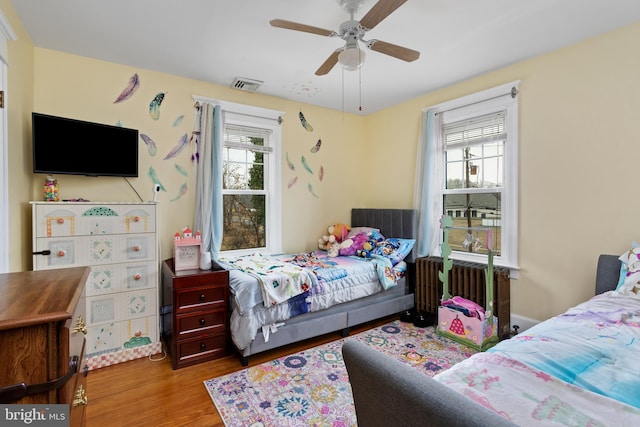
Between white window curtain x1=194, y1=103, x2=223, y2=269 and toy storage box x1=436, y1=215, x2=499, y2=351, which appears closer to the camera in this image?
toy storage box x1=436, y1=215, x2=499, y2=351

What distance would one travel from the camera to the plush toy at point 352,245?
3.69 metres

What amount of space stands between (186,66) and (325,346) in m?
2.95

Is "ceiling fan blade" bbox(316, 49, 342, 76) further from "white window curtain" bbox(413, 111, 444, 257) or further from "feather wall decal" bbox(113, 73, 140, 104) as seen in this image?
"feather wall decal" bbox(113, 73, 140, 104)

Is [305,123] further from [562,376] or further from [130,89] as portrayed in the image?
[562,376]

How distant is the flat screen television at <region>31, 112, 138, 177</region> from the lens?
234 cm

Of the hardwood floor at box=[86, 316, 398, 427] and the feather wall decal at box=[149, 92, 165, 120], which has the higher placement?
the feather wall decal at box=[149, 92, 165, 120]

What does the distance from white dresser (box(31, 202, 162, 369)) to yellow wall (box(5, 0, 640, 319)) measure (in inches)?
8.4

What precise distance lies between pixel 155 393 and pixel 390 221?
2954 millimetres

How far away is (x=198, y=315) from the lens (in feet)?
8.29

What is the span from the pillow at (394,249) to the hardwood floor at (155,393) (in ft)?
4.77

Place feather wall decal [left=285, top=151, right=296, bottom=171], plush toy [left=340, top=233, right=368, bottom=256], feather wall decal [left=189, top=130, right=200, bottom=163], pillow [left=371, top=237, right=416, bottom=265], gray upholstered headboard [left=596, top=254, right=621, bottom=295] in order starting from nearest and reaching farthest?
gray upholstered headboard [left=596, top=254, right=621, bottom=295] → feather wall decal [left=189, top=130, right=200, bottom=163] → pillow [left=371, top=237, right=416, bottom=265] → plush toy [left=340, top=233, right=368, bottom=256] → feather wall decal [left=285, top=151, right=296, bottom=171]

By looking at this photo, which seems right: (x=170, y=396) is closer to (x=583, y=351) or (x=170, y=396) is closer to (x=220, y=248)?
(x=220, y=248)

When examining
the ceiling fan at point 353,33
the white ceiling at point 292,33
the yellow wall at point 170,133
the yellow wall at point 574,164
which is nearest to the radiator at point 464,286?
the yellow wall at point 574,164

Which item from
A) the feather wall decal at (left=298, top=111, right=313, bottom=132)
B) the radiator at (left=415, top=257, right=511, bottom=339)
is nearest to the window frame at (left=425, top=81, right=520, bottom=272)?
the radiator at (left=415, top=257, right=511, bottom=339)
